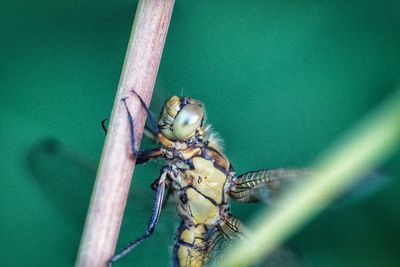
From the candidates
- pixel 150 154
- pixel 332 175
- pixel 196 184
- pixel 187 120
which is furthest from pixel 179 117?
pixel 332 175

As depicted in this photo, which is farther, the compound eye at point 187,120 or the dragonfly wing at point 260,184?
the compound eye at point 187,120

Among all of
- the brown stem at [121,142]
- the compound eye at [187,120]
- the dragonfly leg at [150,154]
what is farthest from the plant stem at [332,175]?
the compound eye at [187,120]

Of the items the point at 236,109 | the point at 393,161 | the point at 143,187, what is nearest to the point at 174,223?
the point at 143,187

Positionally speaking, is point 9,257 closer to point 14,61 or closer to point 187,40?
point 14,61

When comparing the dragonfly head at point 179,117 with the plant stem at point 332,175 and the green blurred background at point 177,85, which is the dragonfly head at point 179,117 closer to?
the green blurred background at point 177,85

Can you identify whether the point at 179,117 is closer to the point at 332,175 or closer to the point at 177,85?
the point at 177,85

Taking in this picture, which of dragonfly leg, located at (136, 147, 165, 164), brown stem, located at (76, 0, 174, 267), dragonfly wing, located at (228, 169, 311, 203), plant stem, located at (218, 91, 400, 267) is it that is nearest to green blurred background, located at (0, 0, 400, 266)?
dragonfly wing, located at (228, 169, 311, 203)
